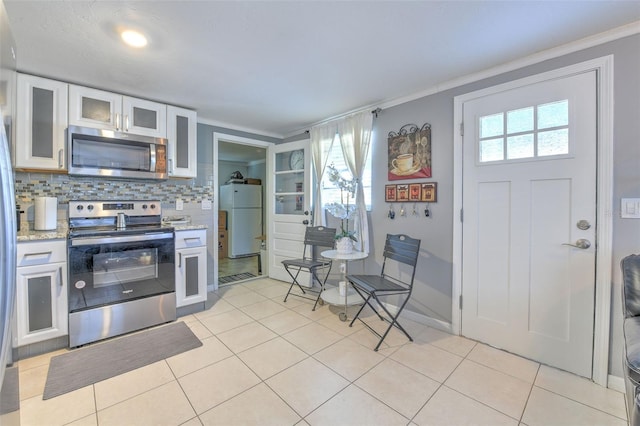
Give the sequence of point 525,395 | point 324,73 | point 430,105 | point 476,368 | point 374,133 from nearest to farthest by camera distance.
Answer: point 525,395 < point 476,368 < point 324,73 < point 430,105 < point 374,133

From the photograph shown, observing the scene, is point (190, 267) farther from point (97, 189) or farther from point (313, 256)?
point (313, 256)

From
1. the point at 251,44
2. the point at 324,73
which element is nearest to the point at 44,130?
the point at 251,44

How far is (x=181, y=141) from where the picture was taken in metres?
3.02

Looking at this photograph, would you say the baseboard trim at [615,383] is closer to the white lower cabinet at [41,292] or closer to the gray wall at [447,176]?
the gray wall at [447,176]

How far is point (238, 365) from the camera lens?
197 cm

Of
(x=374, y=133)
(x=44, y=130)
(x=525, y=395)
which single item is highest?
(x=374, y=133)

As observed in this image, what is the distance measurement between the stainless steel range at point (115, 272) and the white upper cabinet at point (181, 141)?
0.61 meters

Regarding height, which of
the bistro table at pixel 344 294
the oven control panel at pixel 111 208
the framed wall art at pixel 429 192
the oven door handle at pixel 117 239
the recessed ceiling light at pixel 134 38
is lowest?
the bistro table at pixel 344 294

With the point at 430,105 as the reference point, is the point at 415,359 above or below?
below

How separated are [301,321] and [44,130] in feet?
9.30

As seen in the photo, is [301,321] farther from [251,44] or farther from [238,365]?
[251,44]

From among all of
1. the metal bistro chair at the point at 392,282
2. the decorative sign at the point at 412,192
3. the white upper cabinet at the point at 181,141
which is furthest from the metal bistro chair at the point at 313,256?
the white upper cabinet at the point at 181,141

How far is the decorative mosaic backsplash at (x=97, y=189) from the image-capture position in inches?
95.7

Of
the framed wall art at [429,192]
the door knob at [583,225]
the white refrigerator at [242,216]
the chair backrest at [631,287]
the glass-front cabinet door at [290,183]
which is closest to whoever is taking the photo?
the chair backrest at [631,287]
